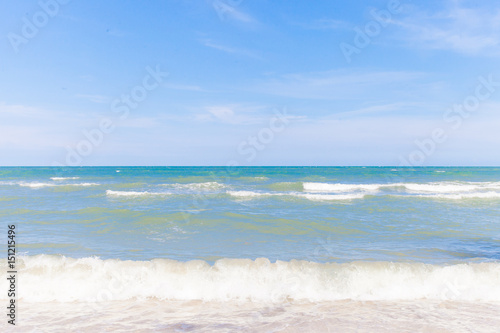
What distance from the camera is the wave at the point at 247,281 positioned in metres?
5.65

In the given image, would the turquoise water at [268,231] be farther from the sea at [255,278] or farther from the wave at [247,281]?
the wave at [247,281]

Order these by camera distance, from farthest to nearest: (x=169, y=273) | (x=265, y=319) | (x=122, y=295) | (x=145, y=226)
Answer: (x=145, y=226), (x=169, y=273), (x=122, y=295), (x=265, y=319)

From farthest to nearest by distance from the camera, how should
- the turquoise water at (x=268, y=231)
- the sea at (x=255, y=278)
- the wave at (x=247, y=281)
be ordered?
1. the turquoise water at (x=268, y=231)
2. the wave at (x=247, y=281)
3. the sea at (x=255, y=278)

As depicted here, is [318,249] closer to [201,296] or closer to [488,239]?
[201,296]

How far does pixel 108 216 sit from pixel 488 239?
13370mm

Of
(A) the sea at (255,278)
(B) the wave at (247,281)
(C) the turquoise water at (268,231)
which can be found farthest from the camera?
(C) the turquoise water at (268,231)

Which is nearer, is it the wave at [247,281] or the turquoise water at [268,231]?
the wave at [247,281]

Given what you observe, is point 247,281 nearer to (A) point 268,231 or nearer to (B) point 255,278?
(B) point 255,278

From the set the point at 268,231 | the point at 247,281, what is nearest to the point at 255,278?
the point at 247,281

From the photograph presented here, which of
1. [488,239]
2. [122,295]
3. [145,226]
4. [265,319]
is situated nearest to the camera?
[265,319]

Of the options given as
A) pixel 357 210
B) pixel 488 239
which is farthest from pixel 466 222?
pixel 357 210

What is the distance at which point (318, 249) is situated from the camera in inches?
342

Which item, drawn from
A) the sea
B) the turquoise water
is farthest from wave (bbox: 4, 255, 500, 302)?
the turquoise water

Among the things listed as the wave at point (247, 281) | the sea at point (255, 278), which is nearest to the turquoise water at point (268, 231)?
the sea at point (255, 278)
